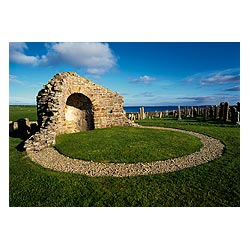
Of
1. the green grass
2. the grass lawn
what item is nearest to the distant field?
the green grass

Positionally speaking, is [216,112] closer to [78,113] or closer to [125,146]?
[78,113]

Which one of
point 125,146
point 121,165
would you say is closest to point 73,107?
point 125,146

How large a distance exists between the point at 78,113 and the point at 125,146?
7153 millimetres

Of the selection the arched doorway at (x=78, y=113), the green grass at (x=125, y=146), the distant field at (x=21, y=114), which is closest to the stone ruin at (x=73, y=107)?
the arched doorway at (x=78, y=113)

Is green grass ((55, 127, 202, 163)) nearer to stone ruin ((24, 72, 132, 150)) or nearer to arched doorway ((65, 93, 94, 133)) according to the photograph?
stone ruin ((24, 72, 132, 150))

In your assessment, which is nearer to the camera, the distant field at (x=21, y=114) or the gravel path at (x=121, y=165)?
the gravel path at (x=121, y=165)

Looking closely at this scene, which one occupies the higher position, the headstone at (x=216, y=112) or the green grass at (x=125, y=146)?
the headstone at (x=216, y=112)

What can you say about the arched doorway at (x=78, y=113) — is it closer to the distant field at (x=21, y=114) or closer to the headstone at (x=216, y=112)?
the distant field at (x=21, y=114)

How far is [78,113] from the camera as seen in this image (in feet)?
54.6

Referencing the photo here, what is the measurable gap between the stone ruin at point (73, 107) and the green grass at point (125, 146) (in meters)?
1.12

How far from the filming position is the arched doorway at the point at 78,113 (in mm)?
16109

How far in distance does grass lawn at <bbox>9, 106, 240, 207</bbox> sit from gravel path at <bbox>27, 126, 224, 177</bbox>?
19.4 inches

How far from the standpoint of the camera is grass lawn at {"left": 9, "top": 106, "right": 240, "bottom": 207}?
573 cm

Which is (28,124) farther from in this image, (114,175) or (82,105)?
(114,175)
